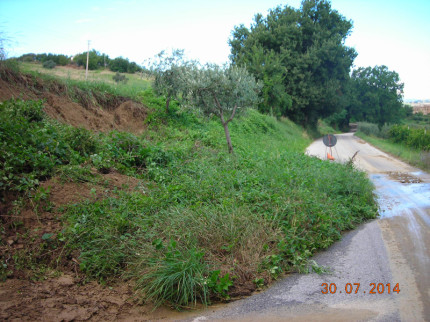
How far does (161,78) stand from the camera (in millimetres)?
16000

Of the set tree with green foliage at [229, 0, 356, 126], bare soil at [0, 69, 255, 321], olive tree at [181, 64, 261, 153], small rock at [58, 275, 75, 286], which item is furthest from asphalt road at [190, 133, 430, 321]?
tree with green foliage at [229, 0, 356, 126]

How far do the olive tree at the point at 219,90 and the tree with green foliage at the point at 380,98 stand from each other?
61530 mm

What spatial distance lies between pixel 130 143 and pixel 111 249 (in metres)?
5.06

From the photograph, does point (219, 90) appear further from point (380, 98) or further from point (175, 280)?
point (380, 98)

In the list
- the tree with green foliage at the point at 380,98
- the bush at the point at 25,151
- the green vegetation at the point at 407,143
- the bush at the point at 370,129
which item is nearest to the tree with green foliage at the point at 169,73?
the bush at the point at 25,151

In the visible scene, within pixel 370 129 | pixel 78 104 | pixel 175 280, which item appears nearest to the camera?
pixel 175 280

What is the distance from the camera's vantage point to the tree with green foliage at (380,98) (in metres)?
69.0

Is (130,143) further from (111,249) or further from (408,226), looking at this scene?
(408,226)

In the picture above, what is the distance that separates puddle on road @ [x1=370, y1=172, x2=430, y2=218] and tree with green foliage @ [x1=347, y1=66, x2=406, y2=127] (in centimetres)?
5747

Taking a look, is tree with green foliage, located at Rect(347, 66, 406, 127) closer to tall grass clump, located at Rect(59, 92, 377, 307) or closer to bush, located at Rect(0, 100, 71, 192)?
tall grass clump, located at Rect(59, 92, 377, 307)

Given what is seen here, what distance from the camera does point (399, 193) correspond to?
12.5m

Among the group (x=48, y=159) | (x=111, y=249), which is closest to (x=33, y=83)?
(x=48, y=159)

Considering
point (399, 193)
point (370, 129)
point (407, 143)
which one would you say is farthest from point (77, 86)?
point (370, 129)

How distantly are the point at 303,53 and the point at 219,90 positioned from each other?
2688cm
